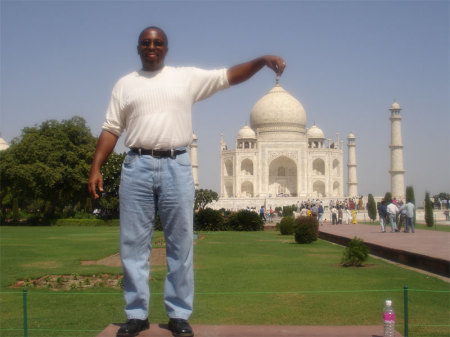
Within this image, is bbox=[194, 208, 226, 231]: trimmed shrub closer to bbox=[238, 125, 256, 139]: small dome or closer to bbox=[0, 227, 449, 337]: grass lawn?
bbox=[0, 227, 449, 337]: grass lawn

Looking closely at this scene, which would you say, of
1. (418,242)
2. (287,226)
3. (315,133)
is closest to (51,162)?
(287,226)

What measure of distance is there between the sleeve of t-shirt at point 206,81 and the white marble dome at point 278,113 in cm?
4312

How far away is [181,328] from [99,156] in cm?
103

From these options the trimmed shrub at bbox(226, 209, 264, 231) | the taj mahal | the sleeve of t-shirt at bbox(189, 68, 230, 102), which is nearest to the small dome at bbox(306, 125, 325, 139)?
the taj mahal

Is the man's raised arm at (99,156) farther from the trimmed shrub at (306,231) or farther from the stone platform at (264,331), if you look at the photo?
the trimmed shrub at (306,231)

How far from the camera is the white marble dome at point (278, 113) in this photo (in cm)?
4622

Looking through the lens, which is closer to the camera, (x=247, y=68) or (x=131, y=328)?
(x=131, y=328)

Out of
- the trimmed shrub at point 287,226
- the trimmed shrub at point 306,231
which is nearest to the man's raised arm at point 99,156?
the trimmed shrub at point 306,231

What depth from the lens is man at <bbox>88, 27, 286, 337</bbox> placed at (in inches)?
122

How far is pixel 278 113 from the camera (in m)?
46.2

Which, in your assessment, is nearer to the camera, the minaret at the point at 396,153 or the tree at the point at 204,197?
the minaret at the point at 396,153

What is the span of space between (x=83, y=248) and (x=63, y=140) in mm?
14269

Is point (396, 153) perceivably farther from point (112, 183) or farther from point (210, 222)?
point (210, 222)

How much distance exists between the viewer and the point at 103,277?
23.9 feet
